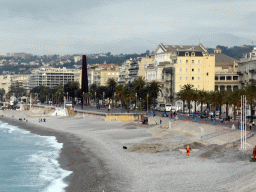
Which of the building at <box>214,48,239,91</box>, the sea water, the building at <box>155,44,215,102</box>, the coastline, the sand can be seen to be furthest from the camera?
the building at <box>214,48,239,91</box>

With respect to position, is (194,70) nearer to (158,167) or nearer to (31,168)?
(31,168)

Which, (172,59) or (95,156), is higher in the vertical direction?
(172,59)

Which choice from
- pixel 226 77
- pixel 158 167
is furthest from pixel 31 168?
pixel 226 77

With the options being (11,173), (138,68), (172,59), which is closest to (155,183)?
(11,173)

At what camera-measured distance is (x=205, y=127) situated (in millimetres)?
57812

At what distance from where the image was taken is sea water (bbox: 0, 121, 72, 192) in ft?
110

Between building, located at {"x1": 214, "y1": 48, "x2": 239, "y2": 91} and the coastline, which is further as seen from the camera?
building, located at {"x1": 214, "y1": 48, "x2": 239, "y2": 91}

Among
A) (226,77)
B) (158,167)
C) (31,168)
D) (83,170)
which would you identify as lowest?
(31,168)

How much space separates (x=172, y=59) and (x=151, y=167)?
295 feet

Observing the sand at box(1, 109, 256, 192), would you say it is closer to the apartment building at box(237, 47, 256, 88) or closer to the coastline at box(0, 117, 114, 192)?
the coastline at box(0, 117, 114, 192)

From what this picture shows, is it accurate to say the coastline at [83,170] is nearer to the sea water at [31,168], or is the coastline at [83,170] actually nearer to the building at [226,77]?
the sea water at [31,168]

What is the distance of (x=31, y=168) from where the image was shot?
4147 centimetres

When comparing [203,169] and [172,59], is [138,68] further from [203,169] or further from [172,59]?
[203,169]

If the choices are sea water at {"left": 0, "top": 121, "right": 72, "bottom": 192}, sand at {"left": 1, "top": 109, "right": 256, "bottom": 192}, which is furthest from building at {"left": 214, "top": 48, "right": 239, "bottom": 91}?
sea water at {"left": 0, "top": 121, "right": 72, "bottom": 192}
